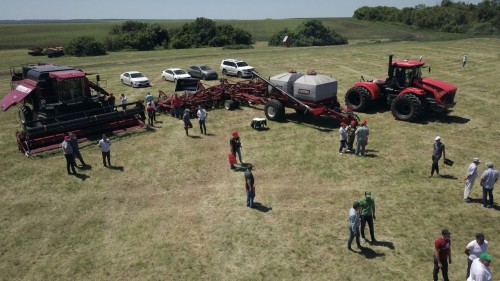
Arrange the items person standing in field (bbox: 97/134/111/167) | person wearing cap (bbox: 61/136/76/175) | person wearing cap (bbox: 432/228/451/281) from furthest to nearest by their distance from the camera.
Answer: person standing in field (bbox: 97/134/111/167), person wearing cap (bbox: 61/136/76/175), person wearing cap (bbox: 432/228/451/281)

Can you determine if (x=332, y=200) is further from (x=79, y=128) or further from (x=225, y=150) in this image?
(x=79, y=128)

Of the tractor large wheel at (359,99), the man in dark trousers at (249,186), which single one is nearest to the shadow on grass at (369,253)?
the man in dark trousers at (249,186)

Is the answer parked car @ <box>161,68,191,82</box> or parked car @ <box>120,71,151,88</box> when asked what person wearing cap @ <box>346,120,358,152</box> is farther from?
parked car @ <box>120,71,151,88</box>

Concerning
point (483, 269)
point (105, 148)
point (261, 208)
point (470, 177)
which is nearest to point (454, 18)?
point (470, 177)

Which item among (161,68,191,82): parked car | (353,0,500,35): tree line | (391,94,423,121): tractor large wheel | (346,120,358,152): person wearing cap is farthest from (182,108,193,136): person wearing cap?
(353,0,500,35): tree line

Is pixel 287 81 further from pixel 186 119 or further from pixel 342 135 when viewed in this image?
pixel 186 119

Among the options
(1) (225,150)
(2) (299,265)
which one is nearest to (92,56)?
(1) (225,150)

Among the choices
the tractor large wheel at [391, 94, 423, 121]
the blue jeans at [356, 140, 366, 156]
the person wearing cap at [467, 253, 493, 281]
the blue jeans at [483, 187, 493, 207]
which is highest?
the tractor large wheel at [391, 94, 423, 121]

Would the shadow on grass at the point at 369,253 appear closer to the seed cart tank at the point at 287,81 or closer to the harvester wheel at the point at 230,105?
the seed cart tank at the point at 287,81
